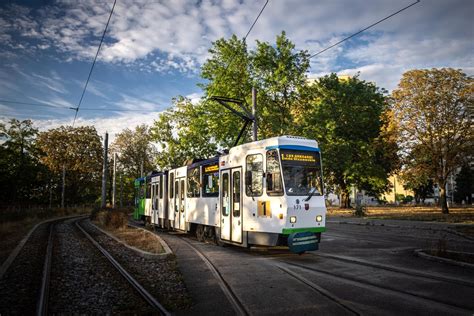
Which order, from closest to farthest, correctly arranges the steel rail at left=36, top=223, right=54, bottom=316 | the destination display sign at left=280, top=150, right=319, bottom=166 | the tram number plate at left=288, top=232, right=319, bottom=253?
1. the steel rail at left=36, top=223, right=54, bottom=316
2. the tram number plate at left=288, top=232, right=319, bottom=253
3. the destination display sign at left=280, top=150, right=319, bottom=166

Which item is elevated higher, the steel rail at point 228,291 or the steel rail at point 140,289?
the steel rail at point 140,289

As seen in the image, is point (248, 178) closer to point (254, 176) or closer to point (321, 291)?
point (254, 176)

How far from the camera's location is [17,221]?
89.6 feet

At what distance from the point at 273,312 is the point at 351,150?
28.1m

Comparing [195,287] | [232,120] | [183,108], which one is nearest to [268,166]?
[195,287]

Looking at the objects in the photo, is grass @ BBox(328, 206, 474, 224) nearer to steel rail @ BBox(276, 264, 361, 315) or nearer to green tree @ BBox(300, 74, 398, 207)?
green tree @ BBox(300, 74, 398, 207)

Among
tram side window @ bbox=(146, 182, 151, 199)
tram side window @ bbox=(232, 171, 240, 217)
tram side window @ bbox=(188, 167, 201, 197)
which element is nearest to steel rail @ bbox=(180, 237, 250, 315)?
tram side window @ bbox=(232, 171, 240, 217)

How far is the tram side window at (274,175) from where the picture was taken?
999 centimetres

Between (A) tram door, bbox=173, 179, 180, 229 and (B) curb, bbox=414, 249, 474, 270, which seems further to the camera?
(A) tram door, bbox=173, 179, 180, 229

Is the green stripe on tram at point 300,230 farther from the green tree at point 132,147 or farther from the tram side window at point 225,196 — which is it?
the green tree at point 132,147

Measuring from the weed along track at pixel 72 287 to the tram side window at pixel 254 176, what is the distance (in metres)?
4.32

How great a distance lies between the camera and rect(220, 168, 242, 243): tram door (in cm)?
1136

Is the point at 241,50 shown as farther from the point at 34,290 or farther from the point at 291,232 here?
the point at 34,290

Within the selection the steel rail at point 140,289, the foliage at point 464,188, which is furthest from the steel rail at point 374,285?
the foliage at point 464,188
